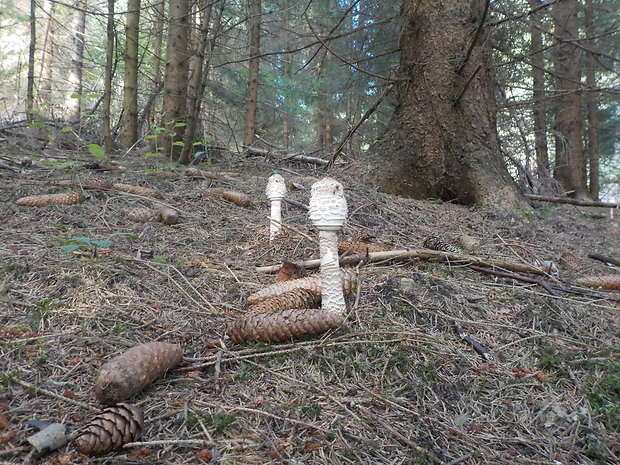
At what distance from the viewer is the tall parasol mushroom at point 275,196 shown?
341cm

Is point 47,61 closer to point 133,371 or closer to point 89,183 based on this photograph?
point 89,183

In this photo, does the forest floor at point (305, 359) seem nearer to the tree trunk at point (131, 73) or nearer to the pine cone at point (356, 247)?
the pine cone at point (356, 247)

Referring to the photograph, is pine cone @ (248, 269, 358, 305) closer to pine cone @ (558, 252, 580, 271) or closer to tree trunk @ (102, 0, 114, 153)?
pine cone @ (558, 252, 580, 271)

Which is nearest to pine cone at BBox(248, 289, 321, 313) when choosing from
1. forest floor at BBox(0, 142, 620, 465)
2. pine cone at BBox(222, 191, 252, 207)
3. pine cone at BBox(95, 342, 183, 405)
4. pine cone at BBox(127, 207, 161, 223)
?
forest floor at BBox(0, 142, 620, 465)

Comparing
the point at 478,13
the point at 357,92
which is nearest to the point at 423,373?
the point at 478,13

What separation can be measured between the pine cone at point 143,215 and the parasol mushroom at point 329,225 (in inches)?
85.1

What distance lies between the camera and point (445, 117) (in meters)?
5.55

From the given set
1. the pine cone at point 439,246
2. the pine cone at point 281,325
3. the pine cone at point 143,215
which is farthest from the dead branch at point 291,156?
the pine cone at point 281,325

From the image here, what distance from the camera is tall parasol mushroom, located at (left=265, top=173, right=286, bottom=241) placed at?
341cm

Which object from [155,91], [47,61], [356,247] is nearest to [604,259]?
[356,247]

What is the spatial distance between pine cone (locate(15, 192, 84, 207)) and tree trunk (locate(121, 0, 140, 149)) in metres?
3.22

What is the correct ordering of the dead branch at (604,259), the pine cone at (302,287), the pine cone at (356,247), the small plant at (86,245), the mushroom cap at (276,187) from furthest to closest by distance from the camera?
the dead branch at (604,259) → the mushroom cap at (276,187) → the pine cone at (356,247) → the small plant at (86,245) → the pine cone at (302,287)

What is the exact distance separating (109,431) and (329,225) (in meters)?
1.38

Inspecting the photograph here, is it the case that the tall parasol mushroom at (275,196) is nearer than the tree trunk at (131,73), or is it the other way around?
the tall parasol mushroom at (275,196)
